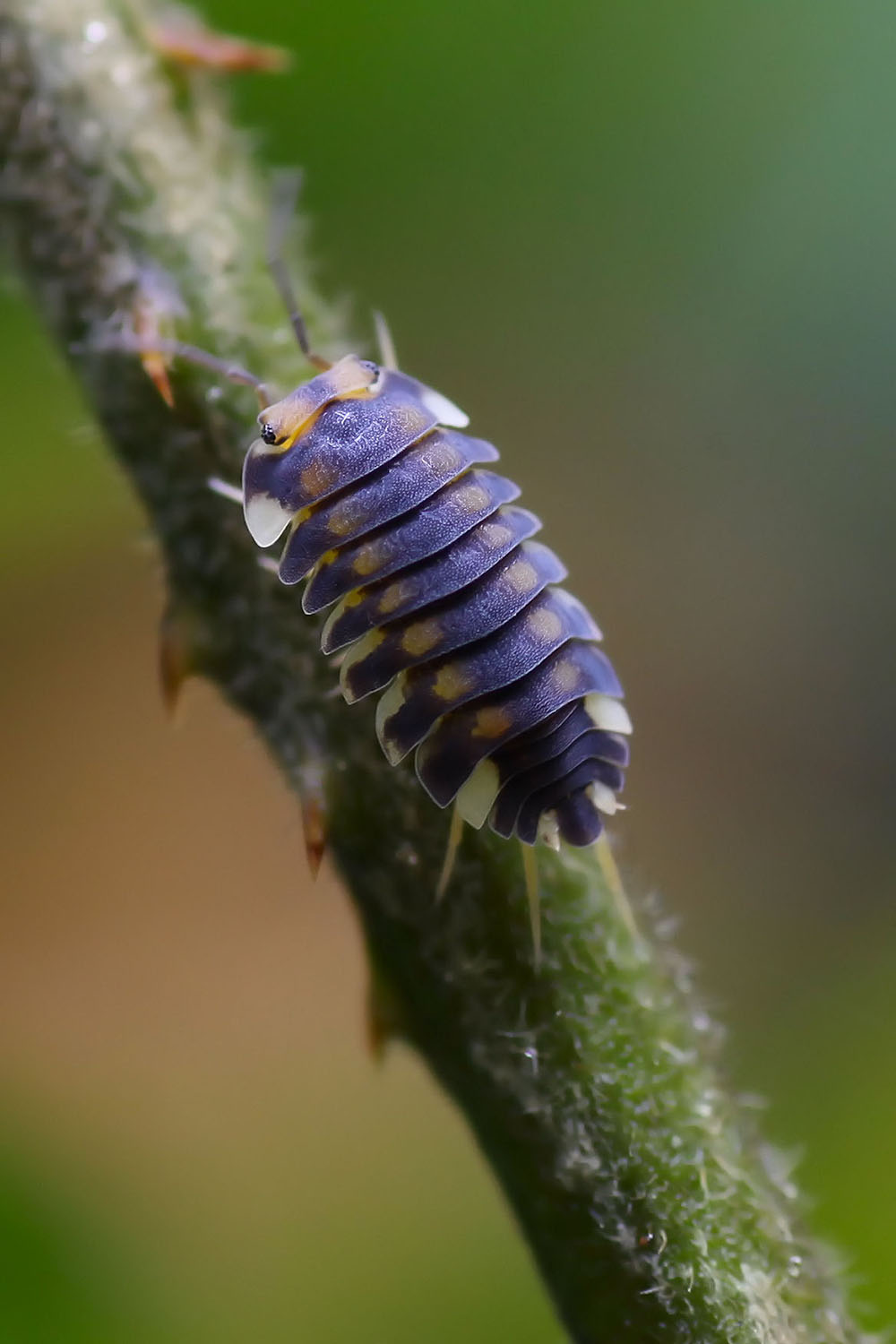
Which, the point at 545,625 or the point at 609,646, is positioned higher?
the point at 609,646

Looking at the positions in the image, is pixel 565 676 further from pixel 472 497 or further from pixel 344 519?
pixel 344 519

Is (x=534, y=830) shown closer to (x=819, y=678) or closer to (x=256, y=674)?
(x=256, y=674)

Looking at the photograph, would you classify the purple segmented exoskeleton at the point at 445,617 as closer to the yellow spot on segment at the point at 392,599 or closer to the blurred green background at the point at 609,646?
the yellow spot on segment at the point at 392,599

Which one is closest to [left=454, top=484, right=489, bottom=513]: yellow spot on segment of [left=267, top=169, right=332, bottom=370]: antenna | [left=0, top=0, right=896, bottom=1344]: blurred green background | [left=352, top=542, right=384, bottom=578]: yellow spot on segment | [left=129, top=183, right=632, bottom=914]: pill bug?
[left=129, top=183, right=632, bottom=914]: pill bug

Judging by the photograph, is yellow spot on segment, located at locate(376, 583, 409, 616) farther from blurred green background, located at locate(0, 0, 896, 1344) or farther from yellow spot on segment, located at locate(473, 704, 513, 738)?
A: blurred green background, located at locate(0, 0, 896, 1344)

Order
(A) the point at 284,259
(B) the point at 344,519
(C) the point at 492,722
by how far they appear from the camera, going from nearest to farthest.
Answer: (C) the point at 492,722, (B) the point at 344,519, (A) the point at 284,259

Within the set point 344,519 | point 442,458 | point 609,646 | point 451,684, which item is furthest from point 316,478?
point 609,646
